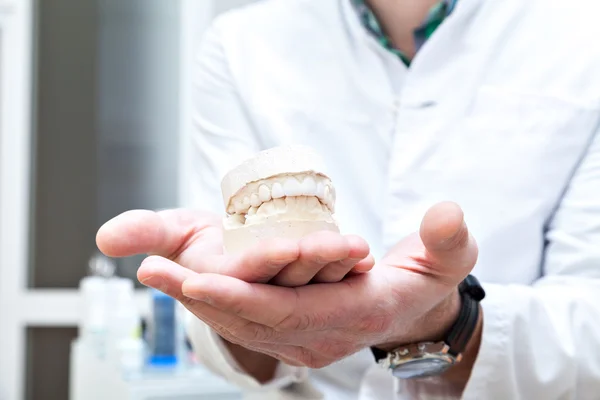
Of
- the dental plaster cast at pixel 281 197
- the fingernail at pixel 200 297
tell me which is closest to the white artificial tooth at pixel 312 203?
the dental plaster cast at pixel 281 197

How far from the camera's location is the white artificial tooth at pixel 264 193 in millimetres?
813

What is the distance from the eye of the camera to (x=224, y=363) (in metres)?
1.08

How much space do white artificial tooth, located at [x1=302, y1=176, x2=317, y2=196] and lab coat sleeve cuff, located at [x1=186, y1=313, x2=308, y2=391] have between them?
321mm

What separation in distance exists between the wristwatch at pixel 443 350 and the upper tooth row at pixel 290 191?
0.19 metres

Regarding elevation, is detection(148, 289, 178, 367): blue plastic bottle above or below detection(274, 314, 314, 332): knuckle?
below

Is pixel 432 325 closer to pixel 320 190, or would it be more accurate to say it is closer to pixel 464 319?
pixel 464 319

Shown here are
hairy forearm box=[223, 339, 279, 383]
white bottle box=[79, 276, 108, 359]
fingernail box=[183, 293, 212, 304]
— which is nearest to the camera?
fingernail box=[183, 293, 212, 304]

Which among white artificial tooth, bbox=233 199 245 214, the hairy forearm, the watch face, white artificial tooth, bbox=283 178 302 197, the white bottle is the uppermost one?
white artificial tooth, bbox=283 178 302 197

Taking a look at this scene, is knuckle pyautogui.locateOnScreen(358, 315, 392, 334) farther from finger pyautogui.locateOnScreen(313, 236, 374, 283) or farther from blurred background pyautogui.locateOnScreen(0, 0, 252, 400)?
blurred background pyautogui.locateOnScreen(0, 0, 252, 400)

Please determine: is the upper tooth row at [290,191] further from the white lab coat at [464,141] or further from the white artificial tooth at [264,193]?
the white lab coat at [464,141]

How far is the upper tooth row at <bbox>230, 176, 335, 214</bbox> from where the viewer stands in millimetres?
803

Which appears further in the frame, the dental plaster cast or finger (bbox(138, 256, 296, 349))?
the dental plaster cast

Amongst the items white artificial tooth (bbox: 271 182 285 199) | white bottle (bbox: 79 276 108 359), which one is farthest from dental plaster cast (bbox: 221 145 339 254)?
white bottle (bbox: 79 276 108 359)

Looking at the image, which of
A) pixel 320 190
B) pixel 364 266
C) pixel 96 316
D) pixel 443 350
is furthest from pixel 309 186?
pixel 96 316
